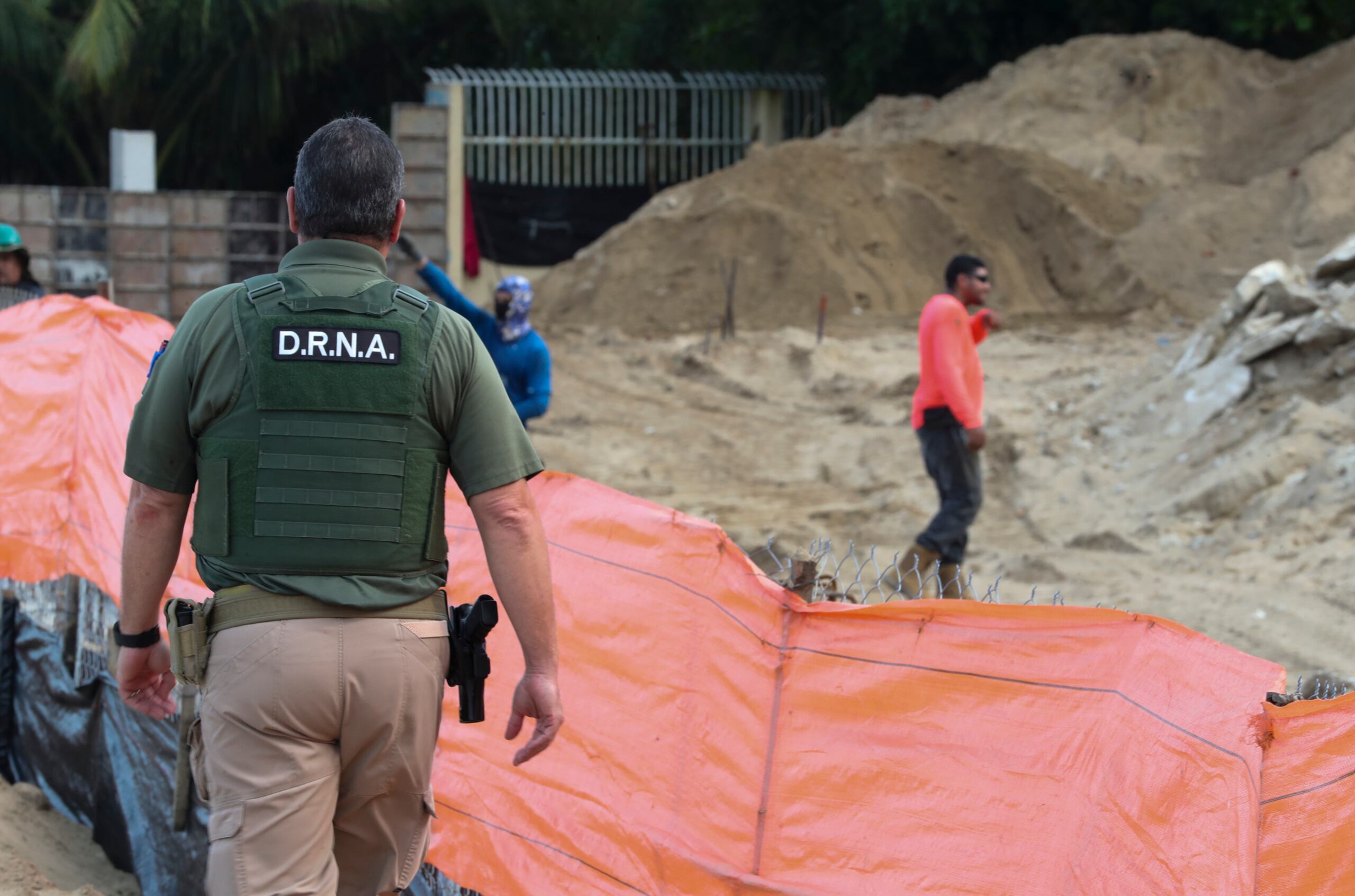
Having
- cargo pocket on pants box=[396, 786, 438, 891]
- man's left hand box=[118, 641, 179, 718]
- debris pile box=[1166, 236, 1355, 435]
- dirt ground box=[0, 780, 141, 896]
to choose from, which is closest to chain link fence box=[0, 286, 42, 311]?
dirt ground box=[0, 780, 141, 896]

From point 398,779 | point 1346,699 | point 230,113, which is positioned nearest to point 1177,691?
point 1346,699

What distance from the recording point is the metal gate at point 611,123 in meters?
17.7

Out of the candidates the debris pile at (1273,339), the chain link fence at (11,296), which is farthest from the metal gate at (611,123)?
the debris pile at (1273,339)

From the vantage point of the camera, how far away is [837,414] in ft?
36.1

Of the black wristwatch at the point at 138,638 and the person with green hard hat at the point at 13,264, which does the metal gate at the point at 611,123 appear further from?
the black wristwatch at the point at 138,638

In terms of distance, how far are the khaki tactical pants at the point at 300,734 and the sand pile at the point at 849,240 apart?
40.8 feet

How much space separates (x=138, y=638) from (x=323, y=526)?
1.61 feet

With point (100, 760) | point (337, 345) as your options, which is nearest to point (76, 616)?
point (100, 760)

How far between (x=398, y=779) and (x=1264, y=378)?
23.4 feet

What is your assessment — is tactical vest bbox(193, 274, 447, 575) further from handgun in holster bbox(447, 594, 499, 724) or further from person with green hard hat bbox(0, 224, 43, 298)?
person with green hard hat bbox(0, 224, 43, 298)

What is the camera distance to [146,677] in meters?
2.42

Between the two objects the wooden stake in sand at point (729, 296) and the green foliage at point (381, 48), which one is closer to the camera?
the wooden stake in sand at point (729, 296)

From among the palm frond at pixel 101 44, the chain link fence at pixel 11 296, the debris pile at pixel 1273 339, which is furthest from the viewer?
the palm frond at pixel 101 44

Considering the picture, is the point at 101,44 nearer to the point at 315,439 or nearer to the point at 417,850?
the point at 315,439
